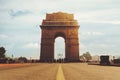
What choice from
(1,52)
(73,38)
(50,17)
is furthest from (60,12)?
(1,52)

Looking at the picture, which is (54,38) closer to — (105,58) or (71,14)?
(71,14)

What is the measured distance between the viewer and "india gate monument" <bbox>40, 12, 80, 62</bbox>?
318 feet

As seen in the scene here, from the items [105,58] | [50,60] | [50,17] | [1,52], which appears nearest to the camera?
[105,58]

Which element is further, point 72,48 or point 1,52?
point 1,52

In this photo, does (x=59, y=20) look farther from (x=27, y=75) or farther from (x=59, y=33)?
(x=27, y=75)

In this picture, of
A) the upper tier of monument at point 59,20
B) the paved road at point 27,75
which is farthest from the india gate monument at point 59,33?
the paved road at point 27,75

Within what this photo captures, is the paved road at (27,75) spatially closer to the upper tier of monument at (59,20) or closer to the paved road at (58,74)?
the paved road at (58,74)

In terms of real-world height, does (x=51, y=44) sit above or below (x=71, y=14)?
below

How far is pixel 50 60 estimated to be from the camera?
94.4 metres

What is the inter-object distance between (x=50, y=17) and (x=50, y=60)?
16.4m

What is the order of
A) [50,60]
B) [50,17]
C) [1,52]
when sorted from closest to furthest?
[50,60], [50,17], [1,52]

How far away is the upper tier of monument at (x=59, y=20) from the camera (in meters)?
99.5

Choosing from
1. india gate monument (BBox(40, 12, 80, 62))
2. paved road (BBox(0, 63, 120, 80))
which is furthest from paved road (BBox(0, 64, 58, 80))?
india gate monument (BBox(40, 12, 80, 62))

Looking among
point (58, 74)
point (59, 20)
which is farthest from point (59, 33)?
point (58, 74)
